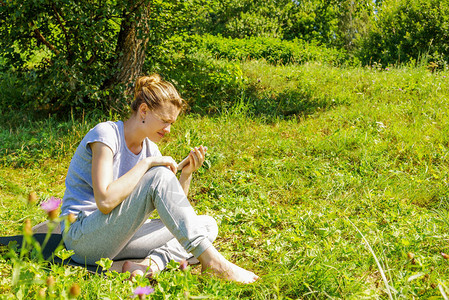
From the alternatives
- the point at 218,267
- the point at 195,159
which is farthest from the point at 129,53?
the point at 218,267

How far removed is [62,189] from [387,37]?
12.2 m

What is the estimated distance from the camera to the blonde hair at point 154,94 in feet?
8.09

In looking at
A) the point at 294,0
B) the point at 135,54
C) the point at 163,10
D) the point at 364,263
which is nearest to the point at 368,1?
the point at 163,10

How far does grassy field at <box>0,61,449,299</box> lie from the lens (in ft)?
6.98

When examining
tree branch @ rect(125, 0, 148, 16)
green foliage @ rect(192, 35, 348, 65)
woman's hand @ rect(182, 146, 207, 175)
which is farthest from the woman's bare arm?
green foliage @ rect(192, 35, 348, 65)

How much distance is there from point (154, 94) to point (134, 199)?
0.67 m

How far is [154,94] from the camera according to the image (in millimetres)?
2480

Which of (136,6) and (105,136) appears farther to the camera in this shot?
(136,6)

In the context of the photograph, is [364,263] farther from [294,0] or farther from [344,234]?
[294,0]

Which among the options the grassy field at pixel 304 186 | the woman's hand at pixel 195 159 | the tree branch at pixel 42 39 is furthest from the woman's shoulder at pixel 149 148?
the tree branch at pixel 42 39

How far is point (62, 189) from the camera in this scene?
3.93 metres

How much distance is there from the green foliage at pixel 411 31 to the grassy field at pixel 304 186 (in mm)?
5621

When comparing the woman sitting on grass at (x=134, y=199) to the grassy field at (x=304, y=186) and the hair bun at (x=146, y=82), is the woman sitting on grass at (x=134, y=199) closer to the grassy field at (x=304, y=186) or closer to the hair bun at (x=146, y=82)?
the hair bun at (x=146, y=82)

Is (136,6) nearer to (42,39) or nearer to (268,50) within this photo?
(42,39)
